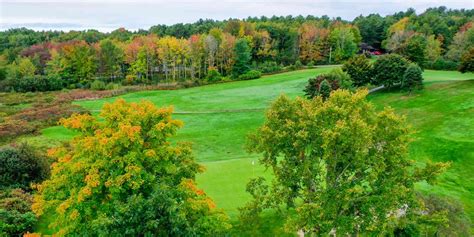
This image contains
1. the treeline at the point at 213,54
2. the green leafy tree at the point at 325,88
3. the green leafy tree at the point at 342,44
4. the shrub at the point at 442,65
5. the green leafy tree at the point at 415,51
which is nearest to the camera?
the green leafy tree at the point at 325,88

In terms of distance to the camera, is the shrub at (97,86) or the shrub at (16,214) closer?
the shrub at (16,214)

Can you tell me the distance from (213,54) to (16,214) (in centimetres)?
7040

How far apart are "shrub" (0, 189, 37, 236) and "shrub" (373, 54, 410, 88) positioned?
4979 centimetres

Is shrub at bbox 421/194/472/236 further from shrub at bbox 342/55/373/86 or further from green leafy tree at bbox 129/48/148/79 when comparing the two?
green leafy tree at bbox 129/48/148/79

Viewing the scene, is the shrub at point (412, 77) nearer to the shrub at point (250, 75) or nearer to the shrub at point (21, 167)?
the shrub at point (250, 75)

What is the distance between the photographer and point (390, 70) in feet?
200

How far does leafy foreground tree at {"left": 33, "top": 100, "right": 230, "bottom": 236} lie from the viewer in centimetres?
1764

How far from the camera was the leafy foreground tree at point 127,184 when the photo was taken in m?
17.6

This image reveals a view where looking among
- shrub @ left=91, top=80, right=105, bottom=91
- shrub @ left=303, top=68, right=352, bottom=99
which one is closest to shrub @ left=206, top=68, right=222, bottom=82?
shrub @ left=91, top=80, right=105, bottom=91

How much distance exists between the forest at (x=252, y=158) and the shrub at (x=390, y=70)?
17cm

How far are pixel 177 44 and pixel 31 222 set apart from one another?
68.6 m

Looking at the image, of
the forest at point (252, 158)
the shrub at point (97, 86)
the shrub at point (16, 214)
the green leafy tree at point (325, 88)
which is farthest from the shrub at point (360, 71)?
the shrub at point (97, 86)

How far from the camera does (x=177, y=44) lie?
3580 inches

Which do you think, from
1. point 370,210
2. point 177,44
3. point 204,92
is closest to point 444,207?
point 370,210
